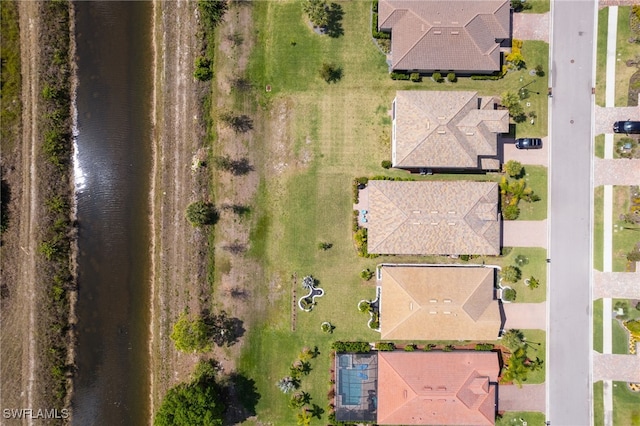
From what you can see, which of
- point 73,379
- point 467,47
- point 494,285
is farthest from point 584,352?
point 73,379

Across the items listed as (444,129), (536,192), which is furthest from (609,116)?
(444,129)

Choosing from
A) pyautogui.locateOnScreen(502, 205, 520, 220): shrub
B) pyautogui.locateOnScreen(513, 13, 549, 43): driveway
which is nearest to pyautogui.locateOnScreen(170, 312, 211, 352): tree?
pyautogui.locateOnScreen(502, 205, 520, 220): shrub

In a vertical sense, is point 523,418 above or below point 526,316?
below

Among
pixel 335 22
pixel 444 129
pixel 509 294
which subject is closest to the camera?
pixel 444 129

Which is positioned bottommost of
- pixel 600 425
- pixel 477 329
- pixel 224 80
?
pixel 600 425

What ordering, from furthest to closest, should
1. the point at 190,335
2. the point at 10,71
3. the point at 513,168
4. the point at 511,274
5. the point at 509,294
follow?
the point at 10,71
the point at 509,294
the point at 511,274
the point at 513,168
the point at 190,335

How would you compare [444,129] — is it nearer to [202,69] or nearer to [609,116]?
[609,116]

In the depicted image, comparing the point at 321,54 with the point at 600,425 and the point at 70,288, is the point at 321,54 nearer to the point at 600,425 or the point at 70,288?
the point at 70,288
